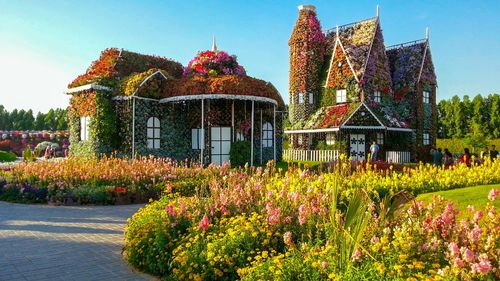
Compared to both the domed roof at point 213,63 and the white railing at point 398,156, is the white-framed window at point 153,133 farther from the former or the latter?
the white railing at point 398,156

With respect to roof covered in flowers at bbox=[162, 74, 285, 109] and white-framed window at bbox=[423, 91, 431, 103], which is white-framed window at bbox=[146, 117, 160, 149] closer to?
roof covered in flowers at bbox=[162, 74, 285, 109]

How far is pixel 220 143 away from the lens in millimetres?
22844

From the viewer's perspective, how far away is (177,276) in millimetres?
5547

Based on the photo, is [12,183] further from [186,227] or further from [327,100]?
[327,100]

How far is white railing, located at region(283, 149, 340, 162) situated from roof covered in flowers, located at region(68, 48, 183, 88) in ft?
33.7

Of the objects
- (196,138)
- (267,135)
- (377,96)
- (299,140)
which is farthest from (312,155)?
(196,138)

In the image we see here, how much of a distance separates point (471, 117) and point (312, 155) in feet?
114

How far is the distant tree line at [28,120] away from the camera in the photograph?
72500mm

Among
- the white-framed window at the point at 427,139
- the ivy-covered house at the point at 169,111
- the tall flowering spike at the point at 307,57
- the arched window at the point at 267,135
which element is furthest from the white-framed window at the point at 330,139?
the white-framed window at the point at 427,139

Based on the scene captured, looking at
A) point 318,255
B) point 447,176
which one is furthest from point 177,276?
point 447,176

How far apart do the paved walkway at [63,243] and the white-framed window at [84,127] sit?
1103 cm

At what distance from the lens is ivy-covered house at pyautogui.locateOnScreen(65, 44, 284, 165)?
21.7m

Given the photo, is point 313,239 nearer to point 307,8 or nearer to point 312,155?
point 312,155

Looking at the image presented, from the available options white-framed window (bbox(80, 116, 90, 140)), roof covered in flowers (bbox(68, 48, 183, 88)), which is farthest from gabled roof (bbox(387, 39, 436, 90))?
white-framed window (bbox(80, 116, 90, 140))
